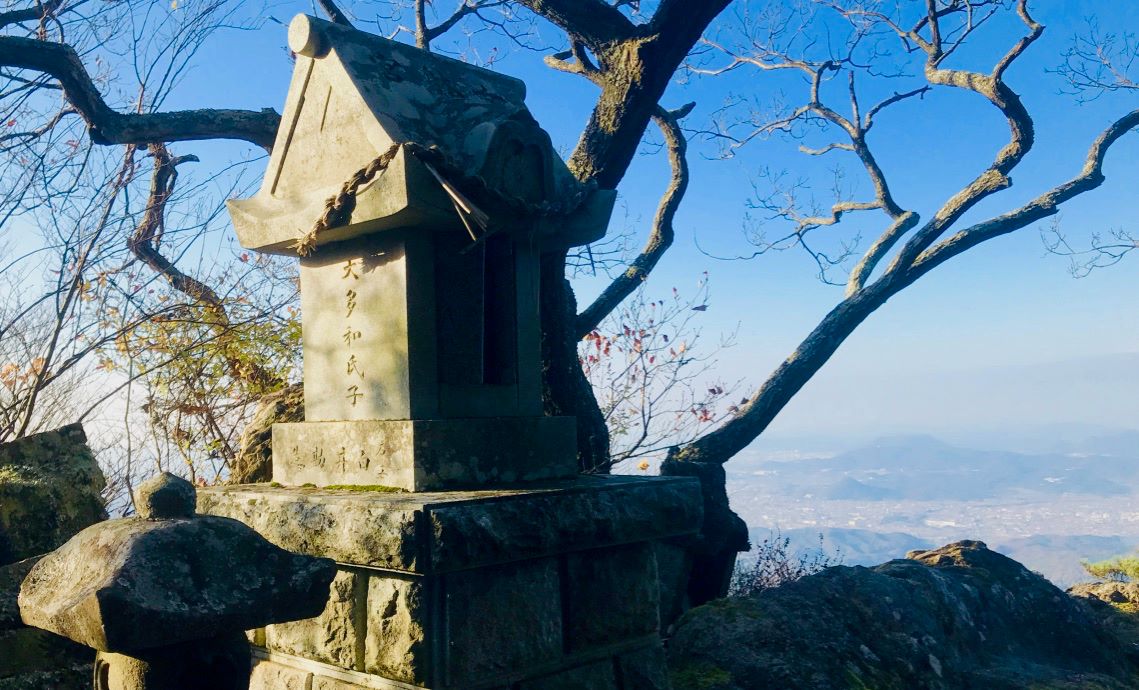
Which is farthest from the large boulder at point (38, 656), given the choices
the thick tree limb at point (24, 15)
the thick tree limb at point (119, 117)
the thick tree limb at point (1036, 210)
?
the thick tree limb at point (1036, 210)

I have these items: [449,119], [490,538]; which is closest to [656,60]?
[449,119]

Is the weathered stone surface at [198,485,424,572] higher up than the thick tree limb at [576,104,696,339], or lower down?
lower down

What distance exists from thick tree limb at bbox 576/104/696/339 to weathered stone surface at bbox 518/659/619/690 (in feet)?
15.3

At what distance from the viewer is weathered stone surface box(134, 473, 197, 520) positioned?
2.11 meters

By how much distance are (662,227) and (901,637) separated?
498cm

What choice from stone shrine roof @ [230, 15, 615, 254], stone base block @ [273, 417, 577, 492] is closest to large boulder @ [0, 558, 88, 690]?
stone base block @ [273, 417, 577, 492]

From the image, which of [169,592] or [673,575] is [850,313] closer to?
[673,575]

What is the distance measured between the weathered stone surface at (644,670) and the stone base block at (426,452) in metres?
0.64

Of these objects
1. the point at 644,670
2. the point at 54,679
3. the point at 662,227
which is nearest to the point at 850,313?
the point at 662,227

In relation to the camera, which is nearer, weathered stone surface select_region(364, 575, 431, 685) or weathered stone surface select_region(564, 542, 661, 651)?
weathered stone surface select_region(364, 575, 431, 685)

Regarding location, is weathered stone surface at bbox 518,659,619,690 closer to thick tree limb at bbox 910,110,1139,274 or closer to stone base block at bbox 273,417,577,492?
stone base block at bbox 273,417,577,492

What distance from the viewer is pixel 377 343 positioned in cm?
282

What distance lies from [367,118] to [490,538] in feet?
4.54

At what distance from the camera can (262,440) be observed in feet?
15.5
